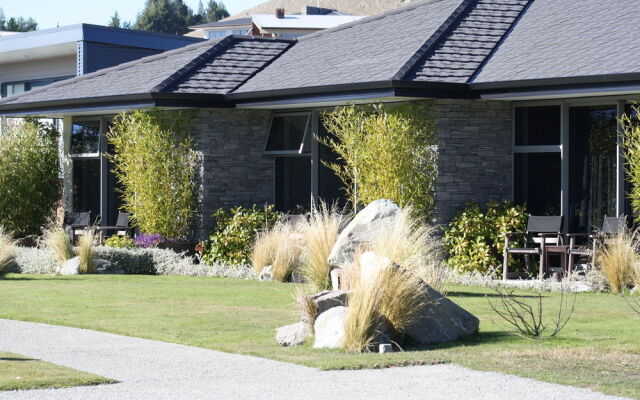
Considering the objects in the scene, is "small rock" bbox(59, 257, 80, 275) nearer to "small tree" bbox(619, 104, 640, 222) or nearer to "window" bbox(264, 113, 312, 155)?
"window" bbox(264, 113, 312, 155)

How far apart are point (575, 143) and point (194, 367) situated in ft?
33.1

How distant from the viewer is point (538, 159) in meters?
18.0

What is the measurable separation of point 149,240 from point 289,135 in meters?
3.21

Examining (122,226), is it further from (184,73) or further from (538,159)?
(538,159)

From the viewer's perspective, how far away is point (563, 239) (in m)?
17.1

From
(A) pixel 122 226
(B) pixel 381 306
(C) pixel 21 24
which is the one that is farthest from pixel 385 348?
(C) pixel 21 24

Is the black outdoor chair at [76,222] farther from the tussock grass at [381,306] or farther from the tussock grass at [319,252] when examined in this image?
the tussock grass at [381,306]

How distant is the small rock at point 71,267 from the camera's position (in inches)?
731

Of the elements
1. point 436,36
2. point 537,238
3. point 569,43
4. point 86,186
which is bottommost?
point 537,238

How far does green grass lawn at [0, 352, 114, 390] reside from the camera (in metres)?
7.94

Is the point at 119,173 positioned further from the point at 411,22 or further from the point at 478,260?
the point at 478,260

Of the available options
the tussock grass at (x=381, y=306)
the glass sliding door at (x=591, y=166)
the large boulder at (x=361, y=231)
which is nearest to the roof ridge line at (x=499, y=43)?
the glass sliding door at (x=591, y=166)

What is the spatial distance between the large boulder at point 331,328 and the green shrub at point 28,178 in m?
15.1

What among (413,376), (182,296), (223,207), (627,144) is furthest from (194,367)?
(223,207)
